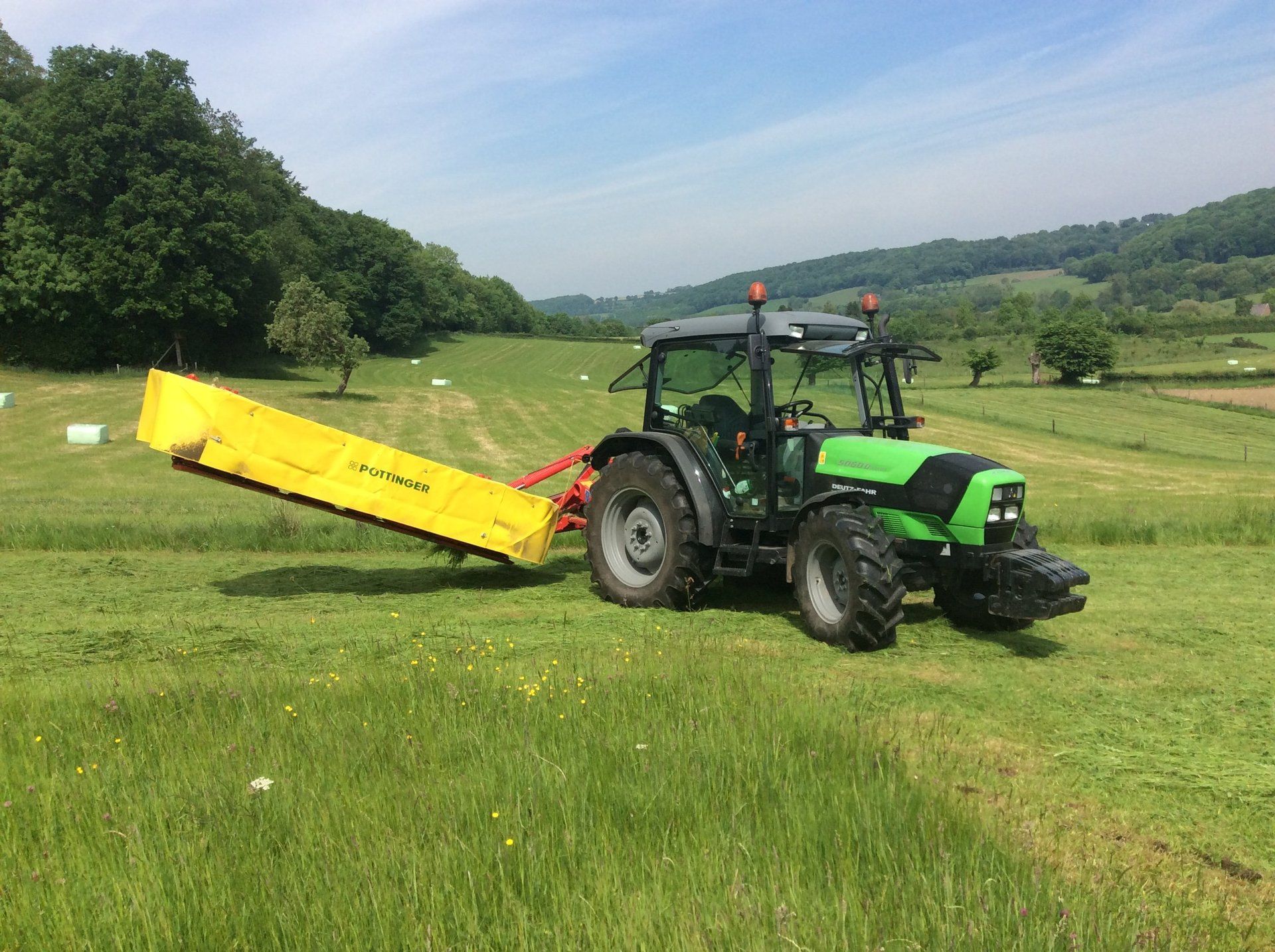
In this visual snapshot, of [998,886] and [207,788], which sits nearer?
[998,886]

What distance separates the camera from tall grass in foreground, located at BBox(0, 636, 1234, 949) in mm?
2787

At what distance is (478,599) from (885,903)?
6.23m

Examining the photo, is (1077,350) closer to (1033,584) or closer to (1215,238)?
(1033,584)

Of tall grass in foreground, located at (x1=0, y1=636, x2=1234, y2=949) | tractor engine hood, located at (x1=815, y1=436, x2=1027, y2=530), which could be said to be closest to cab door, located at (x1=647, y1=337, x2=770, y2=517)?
tractor engine hood, located at (x1=815, y1=436, x2=1027, y2=530)

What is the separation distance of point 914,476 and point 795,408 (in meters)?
1.38

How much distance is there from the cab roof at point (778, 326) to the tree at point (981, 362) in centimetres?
5503

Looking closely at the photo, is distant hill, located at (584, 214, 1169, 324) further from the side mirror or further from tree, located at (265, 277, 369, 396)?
the side mirror

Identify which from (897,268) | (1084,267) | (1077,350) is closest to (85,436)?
(1077,350)

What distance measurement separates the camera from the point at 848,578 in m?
6.74

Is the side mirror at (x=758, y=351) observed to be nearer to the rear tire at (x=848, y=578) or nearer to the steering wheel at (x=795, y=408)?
the steering wheel at (x=795, y=408)

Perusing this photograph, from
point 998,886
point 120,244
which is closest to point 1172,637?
point 998,886

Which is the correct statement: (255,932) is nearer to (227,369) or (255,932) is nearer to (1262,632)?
(1262,632)

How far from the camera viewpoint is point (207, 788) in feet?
12.3

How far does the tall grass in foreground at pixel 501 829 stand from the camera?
2.79m
